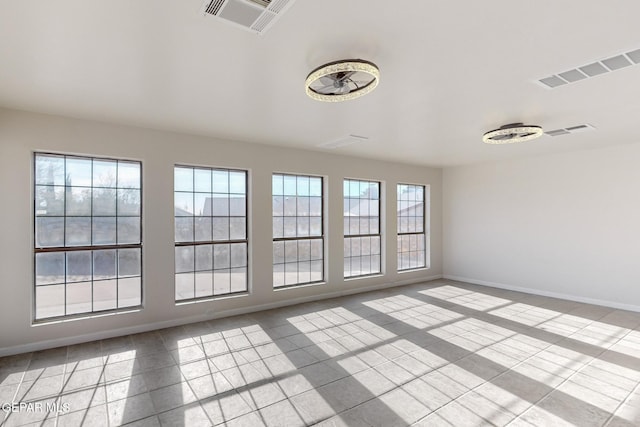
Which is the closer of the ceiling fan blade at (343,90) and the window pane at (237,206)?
the ceiling fan blade at (343,90)

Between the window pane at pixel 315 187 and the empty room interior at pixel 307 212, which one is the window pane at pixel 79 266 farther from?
the window pane at pixel 315 187

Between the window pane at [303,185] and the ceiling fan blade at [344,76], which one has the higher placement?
the ceiling fan blade at [344,76]

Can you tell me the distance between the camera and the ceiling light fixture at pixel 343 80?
7.68ft

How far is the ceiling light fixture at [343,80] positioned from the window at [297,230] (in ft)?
9.64

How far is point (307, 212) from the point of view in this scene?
6008 mm

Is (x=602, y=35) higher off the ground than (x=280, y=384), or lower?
higher

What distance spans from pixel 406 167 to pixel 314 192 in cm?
254

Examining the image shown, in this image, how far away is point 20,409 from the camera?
2564mm

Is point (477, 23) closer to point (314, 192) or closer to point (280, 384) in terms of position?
point (280, 384)

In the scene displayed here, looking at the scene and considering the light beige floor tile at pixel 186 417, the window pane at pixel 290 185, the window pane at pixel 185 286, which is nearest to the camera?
the light beige floor tile at pixel 186 417

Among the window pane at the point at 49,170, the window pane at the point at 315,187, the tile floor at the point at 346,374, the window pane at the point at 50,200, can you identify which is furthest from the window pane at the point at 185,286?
the window pane at the point at 315,187

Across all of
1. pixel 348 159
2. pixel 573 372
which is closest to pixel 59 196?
pixel 348 159

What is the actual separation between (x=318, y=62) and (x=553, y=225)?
597 centimetres

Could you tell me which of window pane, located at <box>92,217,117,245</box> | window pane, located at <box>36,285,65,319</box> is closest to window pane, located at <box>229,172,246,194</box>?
window pane, located at <box>92,217,117,245</box>
